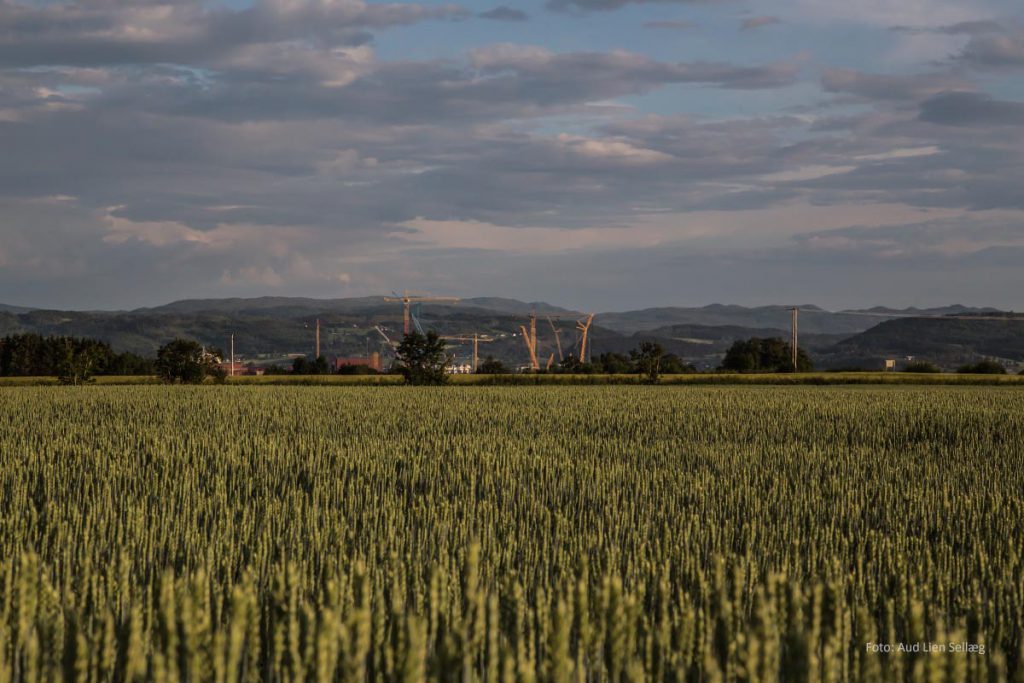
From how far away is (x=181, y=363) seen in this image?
153ft

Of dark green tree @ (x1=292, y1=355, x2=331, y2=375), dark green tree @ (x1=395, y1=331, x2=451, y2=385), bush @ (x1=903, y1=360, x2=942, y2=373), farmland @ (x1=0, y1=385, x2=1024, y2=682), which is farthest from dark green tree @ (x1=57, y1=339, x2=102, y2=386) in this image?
bush @ (x1=903, y1=360, x2=942, y2=373)

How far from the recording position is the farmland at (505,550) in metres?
4.69

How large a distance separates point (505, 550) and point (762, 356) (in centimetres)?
8492

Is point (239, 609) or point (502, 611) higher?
point (239, 609)

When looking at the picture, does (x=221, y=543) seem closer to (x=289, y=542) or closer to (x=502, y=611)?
(x=289, y=542)

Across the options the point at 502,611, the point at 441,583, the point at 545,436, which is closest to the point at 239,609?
the point at 441,583

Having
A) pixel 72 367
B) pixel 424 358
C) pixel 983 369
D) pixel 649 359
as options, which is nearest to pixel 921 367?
pixel 983 369

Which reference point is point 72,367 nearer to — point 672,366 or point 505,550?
point 672,366

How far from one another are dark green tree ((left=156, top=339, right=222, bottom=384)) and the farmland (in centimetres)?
2363

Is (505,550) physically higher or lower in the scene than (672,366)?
lower

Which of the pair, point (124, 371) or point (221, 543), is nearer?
point (221, 543)

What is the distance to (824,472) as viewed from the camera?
1441cm

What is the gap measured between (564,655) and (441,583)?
154cm

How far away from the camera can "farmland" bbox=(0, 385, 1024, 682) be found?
469cm
